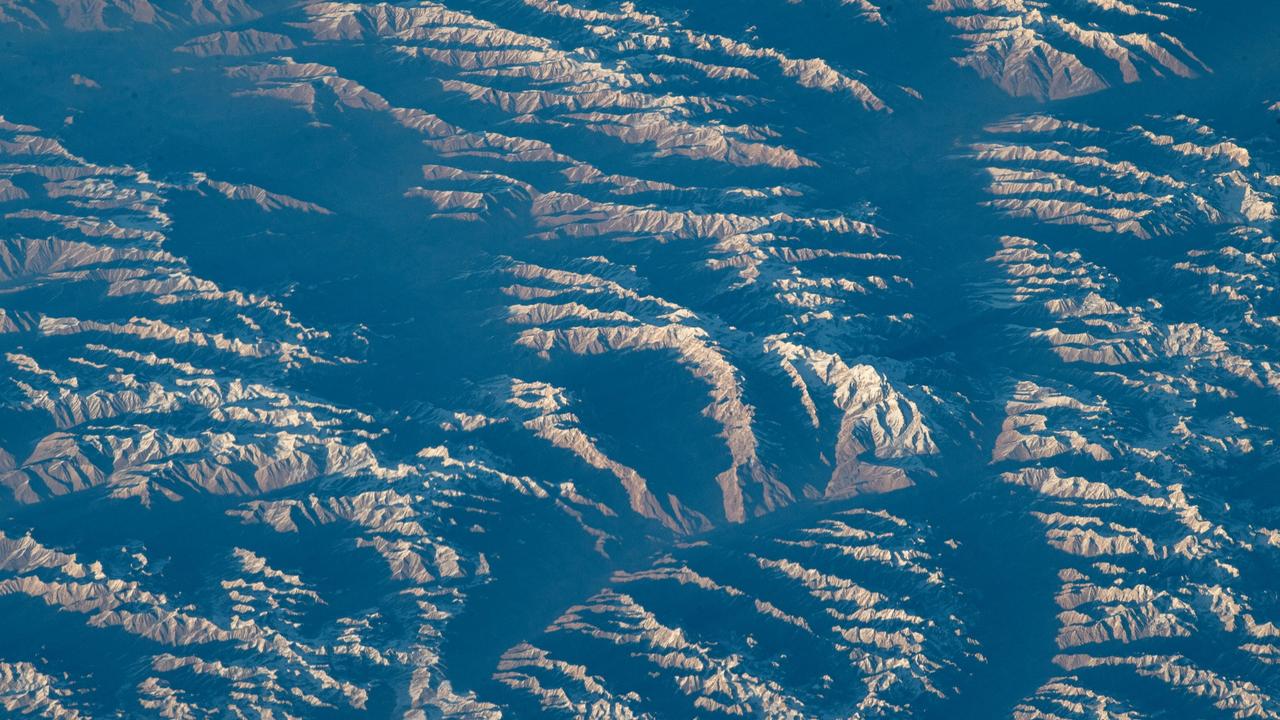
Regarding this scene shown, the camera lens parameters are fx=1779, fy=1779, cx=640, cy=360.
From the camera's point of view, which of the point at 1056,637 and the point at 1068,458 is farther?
the point at 1068,458

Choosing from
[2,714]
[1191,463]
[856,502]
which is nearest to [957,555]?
[856,502]

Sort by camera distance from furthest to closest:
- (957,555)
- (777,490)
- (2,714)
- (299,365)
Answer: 1. (299,365)
2. (777,490)
3. (957,555)
4. (2,714)

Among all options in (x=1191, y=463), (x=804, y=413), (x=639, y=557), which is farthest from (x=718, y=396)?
(x=1191, y=463)

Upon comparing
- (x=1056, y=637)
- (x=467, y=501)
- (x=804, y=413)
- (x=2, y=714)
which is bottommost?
(x=2, y=714)

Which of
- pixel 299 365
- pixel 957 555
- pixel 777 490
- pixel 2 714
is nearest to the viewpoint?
pixel 2 714

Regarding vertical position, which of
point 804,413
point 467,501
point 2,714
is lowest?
point 2,714

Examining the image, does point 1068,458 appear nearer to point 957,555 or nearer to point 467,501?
point 957,555

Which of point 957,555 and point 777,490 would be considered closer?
point 957,555

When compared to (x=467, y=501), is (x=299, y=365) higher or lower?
higher

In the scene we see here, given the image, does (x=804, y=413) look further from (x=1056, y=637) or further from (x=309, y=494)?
(x=309, y=494)
